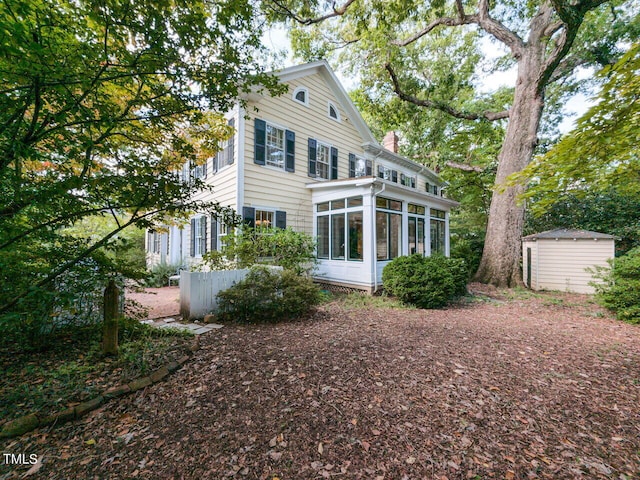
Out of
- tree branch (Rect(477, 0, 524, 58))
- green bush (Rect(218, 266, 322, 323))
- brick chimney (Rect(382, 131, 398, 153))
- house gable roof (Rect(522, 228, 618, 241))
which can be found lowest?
green bush (Rect(218, 266, 322, 323))

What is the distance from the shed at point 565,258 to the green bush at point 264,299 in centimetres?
923

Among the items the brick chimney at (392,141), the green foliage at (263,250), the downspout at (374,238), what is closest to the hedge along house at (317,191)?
the downspout at (374,238)

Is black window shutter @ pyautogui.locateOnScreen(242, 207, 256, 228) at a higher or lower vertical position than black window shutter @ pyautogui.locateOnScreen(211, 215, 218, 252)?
higher

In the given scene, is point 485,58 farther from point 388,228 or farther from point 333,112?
point 388,228

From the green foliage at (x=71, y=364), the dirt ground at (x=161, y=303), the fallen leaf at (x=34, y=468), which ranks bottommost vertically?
the fallen leaf at (x=34, y=468)

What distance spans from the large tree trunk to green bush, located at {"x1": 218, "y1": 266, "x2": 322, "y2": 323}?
7.41 m

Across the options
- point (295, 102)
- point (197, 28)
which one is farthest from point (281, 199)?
point (197, 28)

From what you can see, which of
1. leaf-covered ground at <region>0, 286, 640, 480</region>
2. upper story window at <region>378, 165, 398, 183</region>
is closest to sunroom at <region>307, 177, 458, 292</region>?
upper story window at <region>378, 165, 398, 183</region>

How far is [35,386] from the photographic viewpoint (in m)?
2.54

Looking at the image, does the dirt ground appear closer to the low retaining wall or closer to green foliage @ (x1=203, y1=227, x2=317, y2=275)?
the low retaining wall

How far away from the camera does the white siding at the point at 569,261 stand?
27.9 ft

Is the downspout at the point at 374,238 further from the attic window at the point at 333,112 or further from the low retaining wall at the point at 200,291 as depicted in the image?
the attic window at the point at 333,112

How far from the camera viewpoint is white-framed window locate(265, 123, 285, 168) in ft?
28.6

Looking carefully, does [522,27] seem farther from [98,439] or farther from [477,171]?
[98,439]
